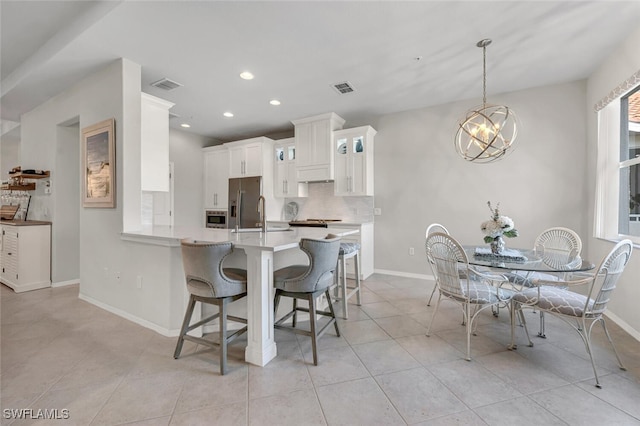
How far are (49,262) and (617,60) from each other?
23.8 feet

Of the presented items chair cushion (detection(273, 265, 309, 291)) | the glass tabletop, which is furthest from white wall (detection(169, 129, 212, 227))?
the glass tabletop

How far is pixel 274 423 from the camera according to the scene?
4.77 feet

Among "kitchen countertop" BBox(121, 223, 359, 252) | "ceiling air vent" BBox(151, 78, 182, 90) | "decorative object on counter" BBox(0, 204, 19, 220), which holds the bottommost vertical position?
"kitchen countertop" BBox(121, 223, 359, 252)

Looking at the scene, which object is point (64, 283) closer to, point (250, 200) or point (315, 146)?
point (250, 200)

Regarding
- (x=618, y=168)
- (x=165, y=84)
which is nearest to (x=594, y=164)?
(x=618, y=168)

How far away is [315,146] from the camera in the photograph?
4.71m

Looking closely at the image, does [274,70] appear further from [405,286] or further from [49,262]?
[49,262]

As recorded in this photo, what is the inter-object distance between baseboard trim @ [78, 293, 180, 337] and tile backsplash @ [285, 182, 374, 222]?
320 cm

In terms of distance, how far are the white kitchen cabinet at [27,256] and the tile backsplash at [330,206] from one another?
3816mm

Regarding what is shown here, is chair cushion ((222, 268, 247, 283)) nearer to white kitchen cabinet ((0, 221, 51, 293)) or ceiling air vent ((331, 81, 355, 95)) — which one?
ceiling air vent ((331, 81, 355, 95))

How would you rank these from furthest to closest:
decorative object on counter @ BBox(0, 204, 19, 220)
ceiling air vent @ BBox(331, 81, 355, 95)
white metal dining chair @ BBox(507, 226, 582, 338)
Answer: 1. decorative object on counter @ BBox(0, 204, 19, 220)
2. ceiling air vent @ BBox(331, 81, 355, 95)
3. white metal dining chair @ BBox(507, 226, 582, 338)

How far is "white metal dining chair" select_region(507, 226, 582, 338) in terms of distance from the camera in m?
2.36

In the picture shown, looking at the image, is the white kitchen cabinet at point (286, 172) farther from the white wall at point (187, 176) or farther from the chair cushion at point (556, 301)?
the chair cushion at point (556, 301)

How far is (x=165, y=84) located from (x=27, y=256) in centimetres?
300
